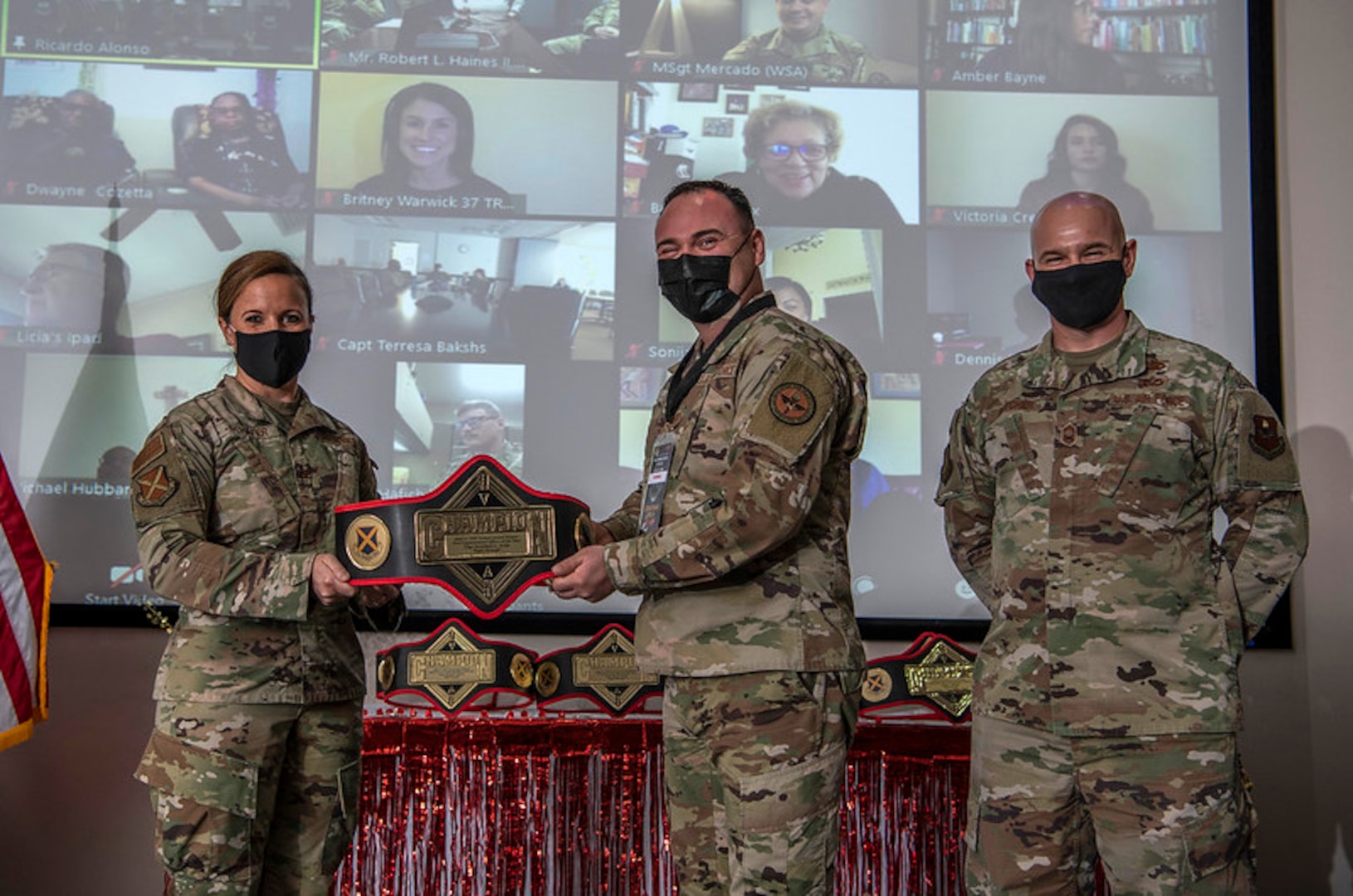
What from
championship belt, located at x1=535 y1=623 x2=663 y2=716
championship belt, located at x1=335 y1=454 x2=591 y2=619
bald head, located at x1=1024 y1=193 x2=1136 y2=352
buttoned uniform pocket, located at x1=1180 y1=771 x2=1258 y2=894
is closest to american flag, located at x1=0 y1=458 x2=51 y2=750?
championship belt, located at x1=535 y1=623 x2=663 y2=716

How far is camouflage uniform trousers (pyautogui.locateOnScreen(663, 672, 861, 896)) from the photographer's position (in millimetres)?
1817

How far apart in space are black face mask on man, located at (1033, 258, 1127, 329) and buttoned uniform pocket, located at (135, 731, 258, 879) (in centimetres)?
164

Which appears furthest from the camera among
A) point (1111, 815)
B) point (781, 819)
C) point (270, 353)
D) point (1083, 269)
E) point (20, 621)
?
point (20, 621)

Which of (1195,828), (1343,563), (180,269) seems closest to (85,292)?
(180,269)

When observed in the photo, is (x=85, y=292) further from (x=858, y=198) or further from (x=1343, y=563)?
(x=1343, y=563)

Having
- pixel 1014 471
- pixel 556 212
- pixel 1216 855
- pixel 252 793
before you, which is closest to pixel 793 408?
pixel 1014 471

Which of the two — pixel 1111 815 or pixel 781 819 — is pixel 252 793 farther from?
pixel 1111 815

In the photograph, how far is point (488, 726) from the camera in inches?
118

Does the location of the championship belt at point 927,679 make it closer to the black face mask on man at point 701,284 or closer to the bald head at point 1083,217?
the bald head at point 1083,217

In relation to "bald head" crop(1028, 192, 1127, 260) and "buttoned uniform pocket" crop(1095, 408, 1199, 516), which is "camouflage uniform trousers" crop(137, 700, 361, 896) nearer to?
"buttoned uniform pocket" crop(1095, 408, 1199, 516)

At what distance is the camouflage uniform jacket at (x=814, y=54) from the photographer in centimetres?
358

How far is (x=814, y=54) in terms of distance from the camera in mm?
3594

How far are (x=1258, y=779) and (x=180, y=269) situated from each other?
346 centimetres

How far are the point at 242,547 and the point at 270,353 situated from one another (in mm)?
368
